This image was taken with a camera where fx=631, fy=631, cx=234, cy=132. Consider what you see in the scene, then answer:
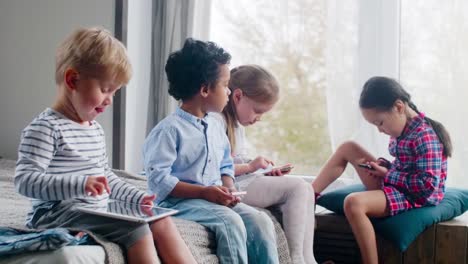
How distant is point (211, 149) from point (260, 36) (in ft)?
4.74

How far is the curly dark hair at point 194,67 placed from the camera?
1962 millimetres

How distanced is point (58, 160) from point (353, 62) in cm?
187

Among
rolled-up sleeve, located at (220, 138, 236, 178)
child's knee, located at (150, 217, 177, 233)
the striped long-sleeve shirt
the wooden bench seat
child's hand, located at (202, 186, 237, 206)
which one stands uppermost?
the striped long-sleeve shirt

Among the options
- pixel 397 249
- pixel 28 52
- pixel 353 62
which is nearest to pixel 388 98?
pixel 397 249

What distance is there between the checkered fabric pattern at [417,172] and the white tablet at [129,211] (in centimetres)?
107

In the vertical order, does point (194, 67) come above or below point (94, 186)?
above

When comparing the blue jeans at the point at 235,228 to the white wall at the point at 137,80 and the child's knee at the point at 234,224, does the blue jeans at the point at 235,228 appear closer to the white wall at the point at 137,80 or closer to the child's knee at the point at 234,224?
the child's knee at the point at 234,224

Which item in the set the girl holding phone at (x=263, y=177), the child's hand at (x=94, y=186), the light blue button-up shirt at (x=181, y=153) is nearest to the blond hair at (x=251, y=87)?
the girl holding phone at (x=263, y=177)

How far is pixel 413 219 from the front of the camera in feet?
7.37

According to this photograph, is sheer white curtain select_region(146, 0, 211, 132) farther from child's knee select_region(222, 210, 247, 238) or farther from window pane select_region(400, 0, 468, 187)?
child's knee select_region(222, 210, 247, 238)

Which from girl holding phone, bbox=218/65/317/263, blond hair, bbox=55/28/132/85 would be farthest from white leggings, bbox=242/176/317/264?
blond hair, bbox=55/28/132/85

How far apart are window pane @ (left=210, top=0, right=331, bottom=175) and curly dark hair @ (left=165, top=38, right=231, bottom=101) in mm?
1307

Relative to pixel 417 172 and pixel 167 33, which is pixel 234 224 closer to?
pixel 417 172

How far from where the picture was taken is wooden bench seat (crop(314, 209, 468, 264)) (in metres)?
2.26
